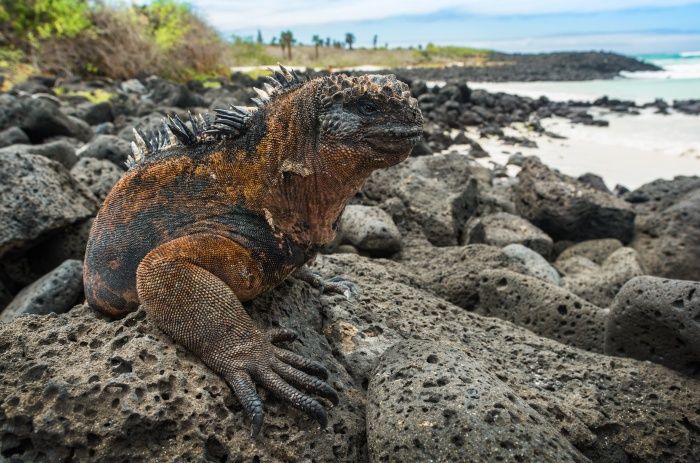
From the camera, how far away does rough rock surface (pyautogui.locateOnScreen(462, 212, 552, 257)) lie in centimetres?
612

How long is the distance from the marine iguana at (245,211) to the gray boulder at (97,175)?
246 cm

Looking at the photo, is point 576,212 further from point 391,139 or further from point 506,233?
point 391,139

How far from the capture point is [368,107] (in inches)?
96.5

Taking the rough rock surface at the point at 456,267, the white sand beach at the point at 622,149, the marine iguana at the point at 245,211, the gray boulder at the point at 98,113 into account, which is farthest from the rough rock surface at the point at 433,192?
the gray boulder at the point at 98,113

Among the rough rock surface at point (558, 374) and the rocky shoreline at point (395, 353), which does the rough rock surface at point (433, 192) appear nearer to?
the rocky shoreline at point (395, 353)

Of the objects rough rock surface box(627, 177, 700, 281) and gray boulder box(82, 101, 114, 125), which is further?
gray boulder box(82, 101, 114, 125)

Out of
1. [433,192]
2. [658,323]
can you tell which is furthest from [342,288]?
[433,192]

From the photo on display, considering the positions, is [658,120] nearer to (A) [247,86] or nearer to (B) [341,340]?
(A) [247,86]

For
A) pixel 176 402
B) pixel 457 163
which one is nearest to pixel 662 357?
pixel 176 402

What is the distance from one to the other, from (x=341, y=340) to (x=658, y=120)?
64.9ft

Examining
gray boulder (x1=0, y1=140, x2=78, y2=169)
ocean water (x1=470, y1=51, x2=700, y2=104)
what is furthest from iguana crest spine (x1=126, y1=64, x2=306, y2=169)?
ocean water (x1=470, y1=51, x2=700, y2=104)

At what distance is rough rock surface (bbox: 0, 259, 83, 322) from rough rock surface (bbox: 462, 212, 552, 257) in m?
3.77

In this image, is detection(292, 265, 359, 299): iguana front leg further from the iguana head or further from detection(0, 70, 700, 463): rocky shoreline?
the iguana head

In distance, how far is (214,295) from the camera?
93.4 inches
